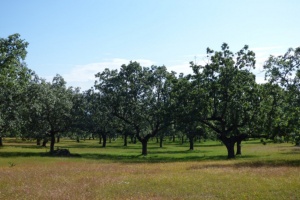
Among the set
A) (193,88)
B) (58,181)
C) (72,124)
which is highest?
(193,88)

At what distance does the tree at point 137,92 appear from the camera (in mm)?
64250

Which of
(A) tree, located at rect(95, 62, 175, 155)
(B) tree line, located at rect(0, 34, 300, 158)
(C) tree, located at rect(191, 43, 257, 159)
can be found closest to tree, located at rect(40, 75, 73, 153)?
(B) tree line, located at rect(0, 34, 300, 158)

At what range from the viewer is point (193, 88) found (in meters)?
53.6

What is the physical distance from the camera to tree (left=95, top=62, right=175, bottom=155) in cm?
6425

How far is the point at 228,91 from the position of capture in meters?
51.2

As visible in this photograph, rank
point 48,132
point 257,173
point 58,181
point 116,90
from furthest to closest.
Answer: point 48,132 → point 116,90 → point 257,173 → point 58,181

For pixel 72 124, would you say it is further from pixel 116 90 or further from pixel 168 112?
pixel 168 112

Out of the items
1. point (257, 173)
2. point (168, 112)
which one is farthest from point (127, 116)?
point (257, 173)

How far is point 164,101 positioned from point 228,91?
1694cm

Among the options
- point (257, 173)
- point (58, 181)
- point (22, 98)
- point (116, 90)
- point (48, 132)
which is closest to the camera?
point (58, 181)

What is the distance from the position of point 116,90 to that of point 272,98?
28.1 m

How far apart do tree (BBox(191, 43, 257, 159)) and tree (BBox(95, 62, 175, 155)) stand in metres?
11.9

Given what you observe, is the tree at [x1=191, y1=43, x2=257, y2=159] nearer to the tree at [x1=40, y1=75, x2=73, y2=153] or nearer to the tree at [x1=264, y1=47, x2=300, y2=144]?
the tree at [x1=264, y1=47, x2=300, y2=144]

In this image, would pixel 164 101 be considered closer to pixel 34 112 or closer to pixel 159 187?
pixel 34 112
